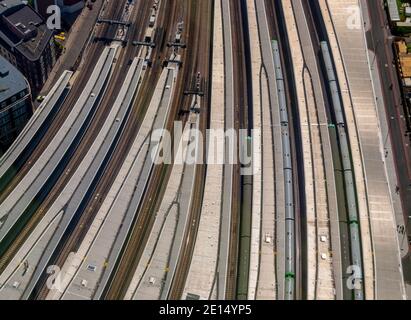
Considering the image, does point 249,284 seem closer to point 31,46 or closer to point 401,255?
point 401,255

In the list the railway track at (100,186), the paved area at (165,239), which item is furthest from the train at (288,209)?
the railway track at (100,186)

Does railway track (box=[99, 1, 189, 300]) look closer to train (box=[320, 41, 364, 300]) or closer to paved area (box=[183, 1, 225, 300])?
paved area (box=[183, 1, 225, 300])

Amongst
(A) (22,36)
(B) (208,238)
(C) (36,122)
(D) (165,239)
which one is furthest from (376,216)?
(A) (22,36)

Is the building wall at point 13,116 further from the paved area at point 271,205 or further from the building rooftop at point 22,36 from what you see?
the paved area at point 271,205

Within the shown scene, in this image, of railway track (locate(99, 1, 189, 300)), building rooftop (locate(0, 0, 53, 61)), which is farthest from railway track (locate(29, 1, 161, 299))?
building rooftop (locate(0, 0, 53, 61))

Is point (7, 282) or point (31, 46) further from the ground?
point (31, 46)
